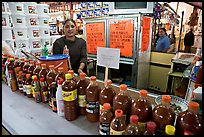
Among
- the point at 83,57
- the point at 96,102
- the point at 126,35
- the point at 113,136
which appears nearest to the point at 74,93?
the point at 96,102

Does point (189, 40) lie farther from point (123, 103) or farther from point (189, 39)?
point (123, 103)

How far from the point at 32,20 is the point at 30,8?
26 cm

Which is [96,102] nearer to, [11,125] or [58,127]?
[58,127]

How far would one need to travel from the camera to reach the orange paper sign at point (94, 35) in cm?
364

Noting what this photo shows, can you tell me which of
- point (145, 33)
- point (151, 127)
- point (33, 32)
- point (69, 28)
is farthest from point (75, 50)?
point (151, 127)

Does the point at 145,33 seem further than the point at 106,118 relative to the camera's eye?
Yes

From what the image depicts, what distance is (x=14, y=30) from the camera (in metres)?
3.46

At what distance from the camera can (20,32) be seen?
3.54 m

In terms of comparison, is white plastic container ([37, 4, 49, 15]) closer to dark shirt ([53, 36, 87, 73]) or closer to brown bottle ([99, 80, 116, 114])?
dark shirt ([53, 36, 87, 73])

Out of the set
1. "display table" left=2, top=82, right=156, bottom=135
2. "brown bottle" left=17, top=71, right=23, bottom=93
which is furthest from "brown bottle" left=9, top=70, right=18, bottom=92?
"display table" left=2, top=82, right=156, bottom=135

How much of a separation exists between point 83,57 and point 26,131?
1.60 m

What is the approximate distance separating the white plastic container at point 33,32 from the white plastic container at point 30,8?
0.34 meters

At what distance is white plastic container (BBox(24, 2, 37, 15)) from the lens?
3.56m

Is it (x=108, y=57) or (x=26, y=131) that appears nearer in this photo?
(x=26, y=131)
